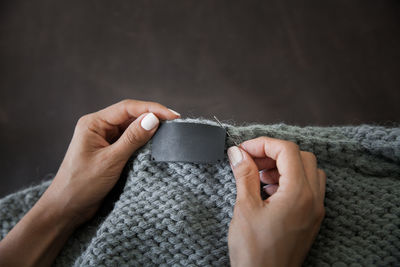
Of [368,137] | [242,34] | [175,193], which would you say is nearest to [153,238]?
[175,193]

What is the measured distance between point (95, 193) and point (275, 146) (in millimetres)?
537

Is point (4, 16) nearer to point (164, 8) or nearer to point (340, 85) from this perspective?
point (164, 8)

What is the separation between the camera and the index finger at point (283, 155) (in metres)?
0.61

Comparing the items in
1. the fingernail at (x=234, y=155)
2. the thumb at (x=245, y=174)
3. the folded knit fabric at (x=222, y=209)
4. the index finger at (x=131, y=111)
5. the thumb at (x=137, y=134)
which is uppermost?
the index finger at (x=131, y=111)

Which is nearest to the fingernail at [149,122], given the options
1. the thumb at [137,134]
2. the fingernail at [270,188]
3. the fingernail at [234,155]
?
the thumb at [137,134]

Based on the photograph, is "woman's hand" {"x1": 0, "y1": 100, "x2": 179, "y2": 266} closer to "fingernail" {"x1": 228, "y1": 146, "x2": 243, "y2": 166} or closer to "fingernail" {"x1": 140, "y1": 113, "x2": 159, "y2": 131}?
"fingernail" {"x1": 140, "y1": 113, "x2": 159, "y2": 131}

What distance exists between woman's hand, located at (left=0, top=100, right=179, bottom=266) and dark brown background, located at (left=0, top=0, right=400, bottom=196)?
1.03 feet

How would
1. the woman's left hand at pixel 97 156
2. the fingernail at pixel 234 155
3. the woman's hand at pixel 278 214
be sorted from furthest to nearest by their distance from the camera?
the woman's left hand at pixel 97 156, the fingernail at pixel 234 155, the woman's hand at pixel 278 214

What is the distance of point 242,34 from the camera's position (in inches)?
47.3

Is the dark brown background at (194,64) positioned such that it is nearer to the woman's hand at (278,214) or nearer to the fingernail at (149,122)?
the fingernail at (149,122)

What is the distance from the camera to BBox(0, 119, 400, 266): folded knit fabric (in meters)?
0.71

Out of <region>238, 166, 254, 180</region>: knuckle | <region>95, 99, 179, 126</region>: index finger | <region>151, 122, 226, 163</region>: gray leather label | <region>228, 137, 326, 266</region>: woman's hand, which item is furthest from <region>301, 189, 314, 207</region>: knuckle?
<region>95, 99, 179, 126</region>: index finger

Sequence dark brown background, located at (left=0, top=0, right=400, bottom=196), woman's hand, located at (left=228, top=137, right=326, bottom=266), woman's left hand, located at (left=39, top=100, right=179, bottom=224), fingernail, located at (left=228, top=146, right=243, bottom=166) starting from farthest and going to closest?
dark brown background, located at (left=0, top=0, right=400, bottom=196), woman's left hand, located at (left=39, top=100, right=179, bottom=224), fingernail, located at (left=228, top=146, right=243, bottom=166), woman's hand, located at (left=228, top=137, right=326, bottom=266)

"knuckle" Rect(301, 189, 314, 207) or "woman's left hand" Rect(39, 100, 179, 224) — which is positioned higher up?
"woman's left hand" Rect(39, 100, 179, 224)
